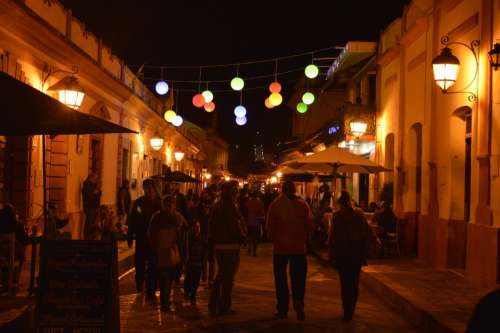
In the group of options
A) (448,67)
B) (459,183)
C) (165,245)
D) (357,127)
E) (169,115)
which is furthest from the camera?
(169,115)

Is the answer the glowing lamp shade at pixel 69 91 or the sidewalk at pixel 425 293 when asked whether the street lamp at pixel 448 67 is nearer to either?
the sidewalk at pixel 425 293

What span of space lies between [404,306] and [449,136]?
190 inches

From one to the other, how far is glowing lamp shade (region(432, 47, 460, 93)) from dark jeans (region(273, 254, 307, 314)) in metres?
4.86

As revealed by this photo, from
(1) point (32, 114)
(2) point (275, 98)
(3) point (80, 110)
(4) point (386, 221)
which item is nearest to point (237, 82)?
(2) point (275, 98)

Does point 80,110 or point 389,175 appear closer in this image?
point 80,110

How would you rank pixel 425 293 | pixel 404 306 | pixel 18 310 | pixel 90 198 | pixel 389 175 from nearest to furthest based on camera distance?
pixel 18 310 → pixel 404 306 → pixel 425 293 → pixel 90 198 → pixel 389 175

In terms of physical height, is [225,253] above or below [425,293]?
above

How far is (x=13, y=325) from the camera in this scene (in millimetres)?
6934

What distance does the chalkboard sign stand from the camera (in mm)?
6129

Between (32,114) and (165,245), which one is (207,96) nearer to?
(165,245)

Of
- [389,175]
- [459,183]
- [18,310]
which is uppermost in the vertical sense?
[389,175]

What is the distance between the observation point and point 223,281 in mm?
8938

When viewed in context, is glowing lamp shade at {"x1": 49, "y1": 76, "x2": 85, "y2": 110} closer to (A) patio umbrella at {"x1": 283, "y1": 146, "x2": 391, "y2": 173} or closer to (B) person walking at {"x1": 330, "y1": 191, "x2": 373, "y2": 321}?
(A) patio umbrella at {"x1": 283, "y1": 146, "x2": 391, "y2": 173}

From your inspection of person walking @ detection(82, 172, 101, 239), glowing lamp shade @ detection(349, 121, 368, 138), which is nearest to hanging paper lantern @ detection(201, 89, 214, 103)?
glowing lamp shade @ detection(349, 121, 368, 138)
